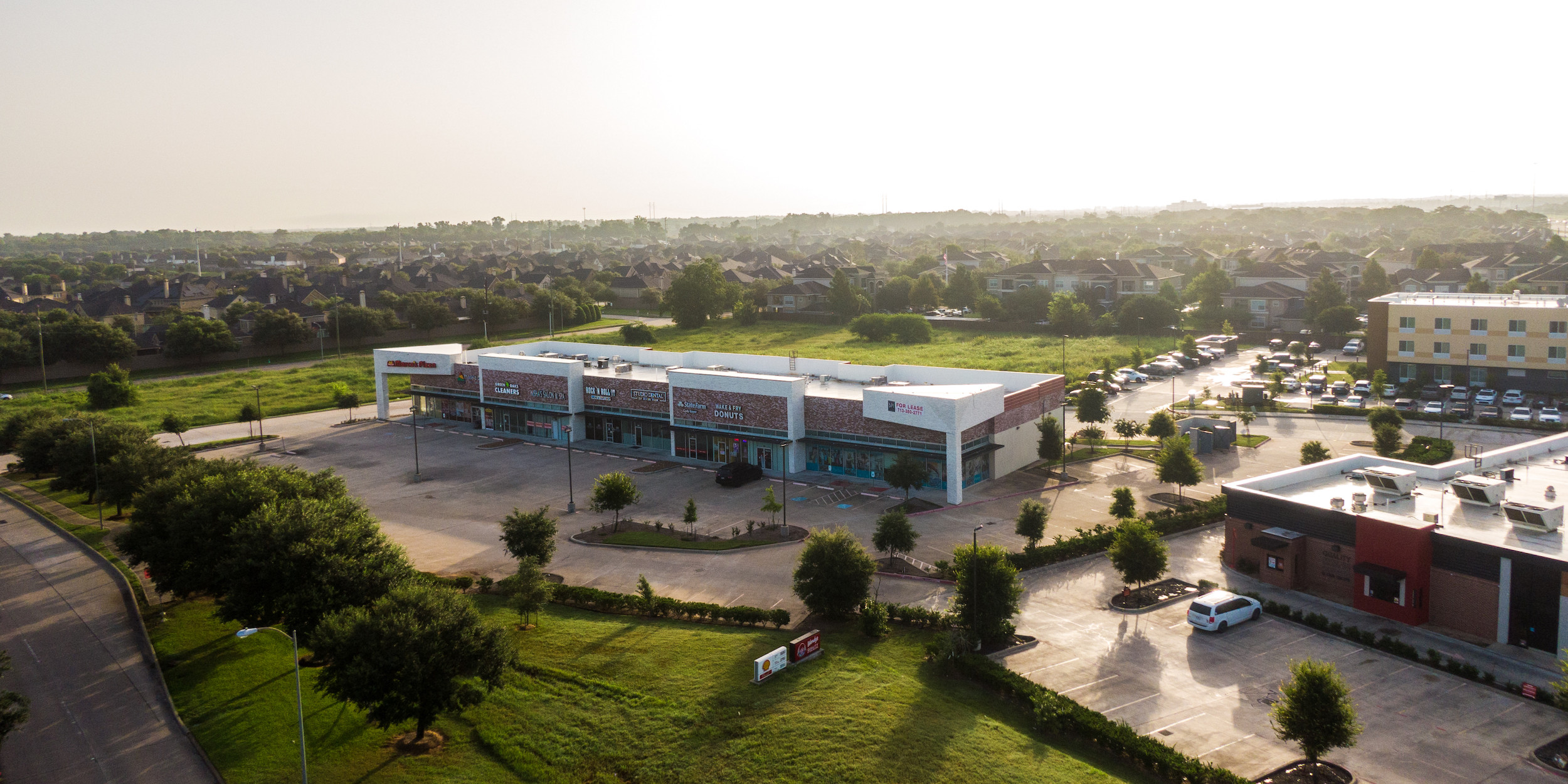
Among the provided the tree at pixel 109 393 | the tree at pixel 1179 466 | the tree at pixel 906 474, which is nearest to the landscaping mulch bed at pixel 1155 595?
the tree at pixel 1179 466

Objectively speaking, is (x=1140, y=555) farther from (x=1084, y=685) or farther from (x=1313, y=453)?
(x=1313, y=453)

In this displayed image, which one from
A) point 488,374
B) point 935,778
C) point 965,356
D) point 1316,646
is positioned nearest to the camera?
point 935,778

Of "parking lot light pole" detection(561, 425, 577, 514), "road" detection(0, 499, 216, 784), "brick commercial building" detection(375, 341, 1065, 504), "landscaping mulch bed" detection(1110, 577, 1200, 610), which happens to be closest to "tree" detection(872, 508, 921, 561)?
"landscaping mulch bed" detection(1110, 577, 1200, 610)

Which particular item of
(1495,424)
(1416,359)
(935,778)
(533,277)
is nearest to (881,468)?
(935,778)

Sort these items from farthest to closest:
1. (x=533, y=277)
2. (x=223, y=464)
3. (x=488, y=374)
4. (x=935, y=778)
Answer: (x=533, y=277), (x=488, y=374), (x=223, y=464), (x=935, y=778)

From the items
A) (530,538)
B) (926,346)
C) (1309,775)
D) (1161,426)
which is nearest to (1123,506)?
(1161,426)

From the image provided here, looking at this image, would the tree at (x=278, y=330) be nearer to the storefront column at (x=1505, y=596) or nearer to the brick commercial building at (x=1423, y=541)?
the brick commercial building at (x=1423, y=541)

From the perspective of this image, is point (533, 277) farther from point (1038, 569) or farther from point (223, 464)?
point (1038, 569)

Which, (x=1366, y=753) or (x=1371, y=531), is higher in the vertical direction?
(x=1371, y=531)
